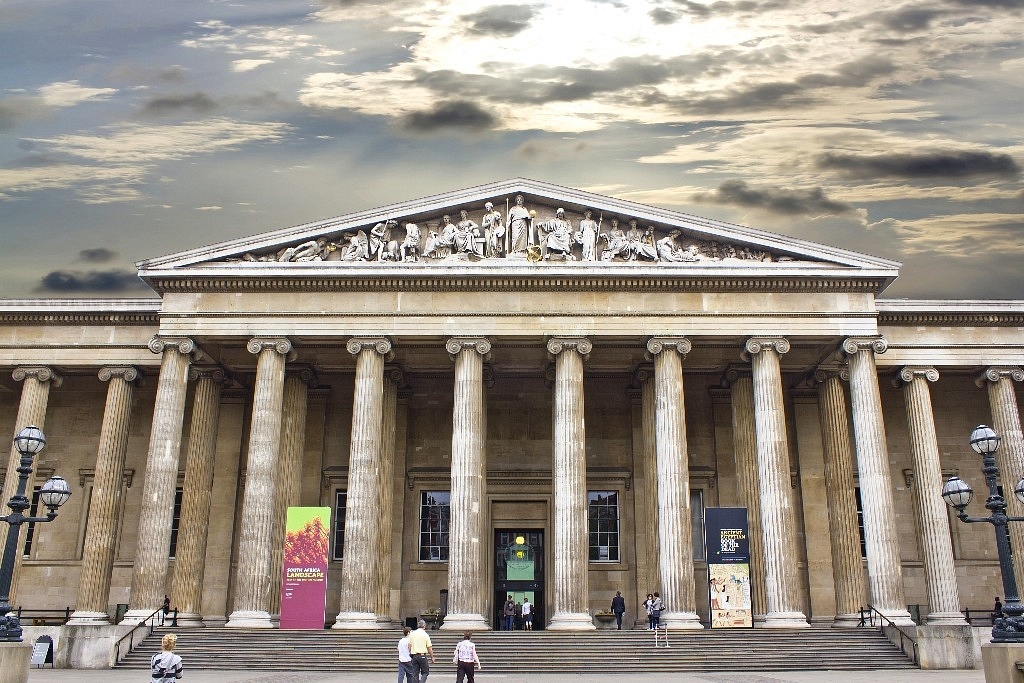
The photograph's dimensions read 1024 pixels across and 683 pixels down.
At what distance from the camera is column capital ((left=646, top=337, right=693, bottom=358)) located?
31500 mm

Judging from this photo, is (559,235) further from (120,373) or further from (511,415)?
(120,373)

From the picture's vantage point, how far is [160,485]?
30656mm

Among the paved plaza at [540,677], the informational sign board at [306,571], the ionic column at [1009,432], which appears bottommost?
the paved plaza at [540,677]

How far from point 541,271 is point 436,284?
3.56 m

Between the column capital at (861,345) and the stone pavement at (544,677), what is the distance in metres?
10.5

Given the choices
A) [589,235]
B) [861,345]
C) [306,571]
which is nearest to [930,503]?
[861,345]

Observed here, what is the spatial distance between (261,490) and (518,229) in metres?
12.0

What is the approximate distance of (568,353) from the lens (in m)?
31.5

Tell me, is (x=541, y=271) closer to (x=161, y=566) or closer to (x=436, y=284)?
(x=436, y=284)

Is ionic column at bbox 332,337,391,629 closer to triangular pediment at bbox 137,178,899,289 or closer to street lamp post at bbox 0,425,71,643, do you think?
triangular pediment at bbox 137,178,899,289

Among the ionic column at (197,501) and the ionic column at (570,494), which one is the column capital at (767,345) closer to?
the ionic column at (570,494)

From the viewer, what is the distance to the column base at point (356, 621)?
28706 millimetres

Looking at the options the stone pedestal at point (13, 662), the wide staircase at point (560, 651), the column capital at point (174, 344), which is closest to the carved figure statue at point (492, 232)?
the column capital at point (174, 344)

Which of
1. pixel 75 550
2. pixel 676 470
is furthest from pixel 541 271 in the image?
pixel 75 550
